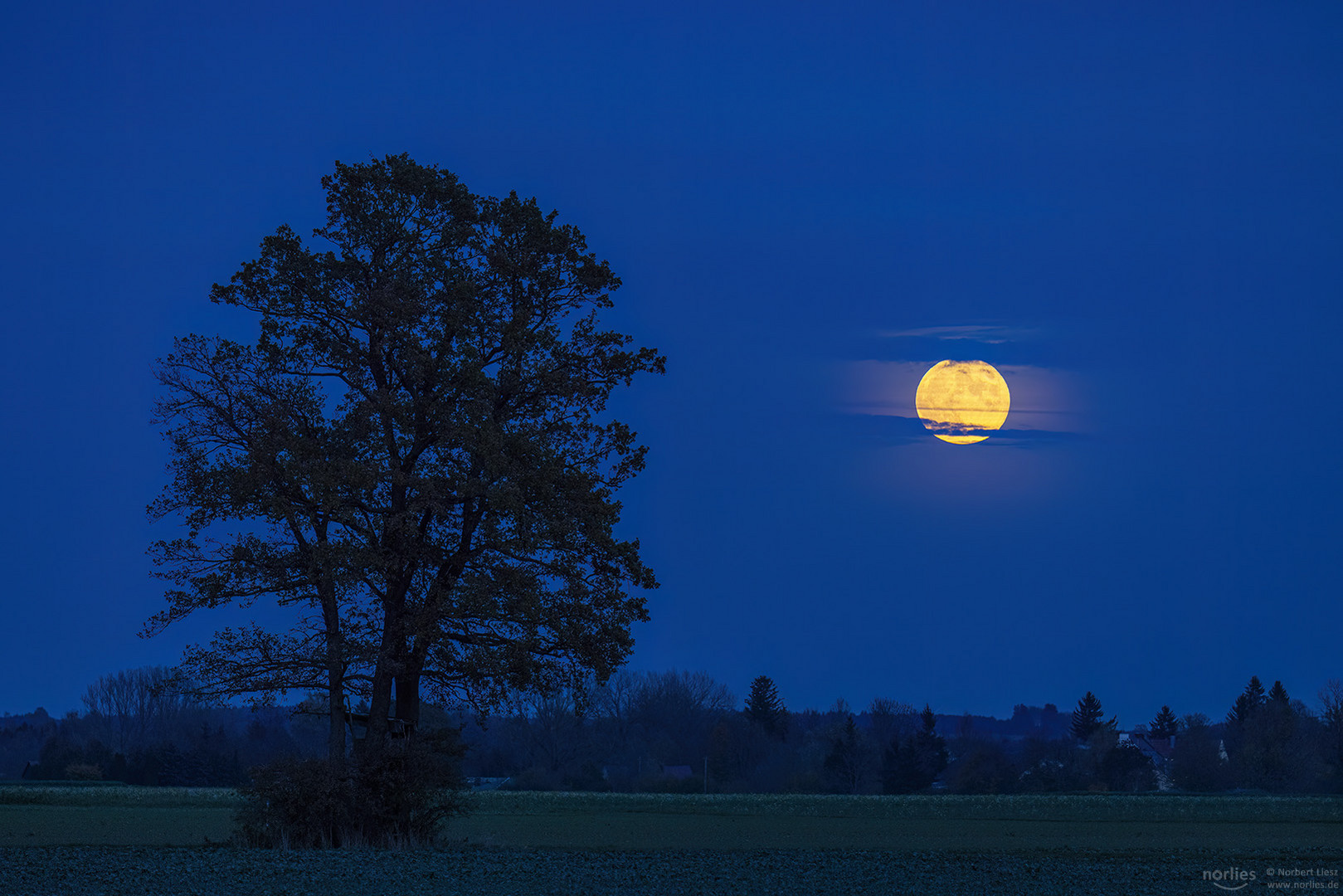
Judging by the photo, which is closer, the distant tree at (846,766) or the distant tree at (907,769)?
the distant tree at (907,769)

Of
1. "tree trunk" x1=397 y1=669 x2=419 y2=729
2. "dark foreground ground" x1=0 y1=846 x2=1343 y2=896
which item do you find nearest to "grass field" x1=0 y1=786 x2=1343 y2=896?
"dark foreground ground" x1=0 y1=846 x2=1343 y2=896

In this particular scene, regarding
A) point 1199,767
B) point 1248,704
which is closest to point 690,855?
point 1199,767

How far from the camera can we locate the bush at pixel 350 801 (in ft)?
75.9

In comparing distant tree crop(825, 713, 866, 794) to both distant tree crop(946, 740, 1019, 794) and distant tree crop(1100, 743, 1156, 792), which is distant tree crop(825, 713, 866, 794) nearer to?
distant tree crop(946, 740, 1019, 794)

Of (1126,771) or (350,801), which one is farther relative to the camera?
(1126,771)

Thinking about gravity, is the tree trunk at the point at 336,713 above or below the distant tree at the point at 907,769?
above

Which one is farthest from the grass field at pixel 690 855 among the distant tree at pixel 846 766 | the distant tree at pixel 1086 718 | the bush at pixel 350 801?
the distant tree at pixel 1086 718

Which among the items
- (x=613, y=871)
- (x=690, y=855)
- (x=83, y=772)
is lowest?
(x=83, y=772)

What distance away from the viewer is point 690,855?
76.5 ft

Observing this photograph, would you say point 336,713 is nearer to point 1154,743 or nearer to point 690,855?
point 690,855

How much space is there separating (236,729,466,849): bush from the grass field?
100cm

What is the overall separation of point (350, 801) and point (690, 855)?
6.57 m

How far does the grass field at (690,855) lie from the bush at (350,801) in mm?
1003

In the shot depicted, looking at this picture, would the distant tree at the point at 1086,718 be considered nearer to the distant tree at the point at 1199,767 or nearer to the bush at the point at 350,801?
the distant tree at the point at 1199,767
